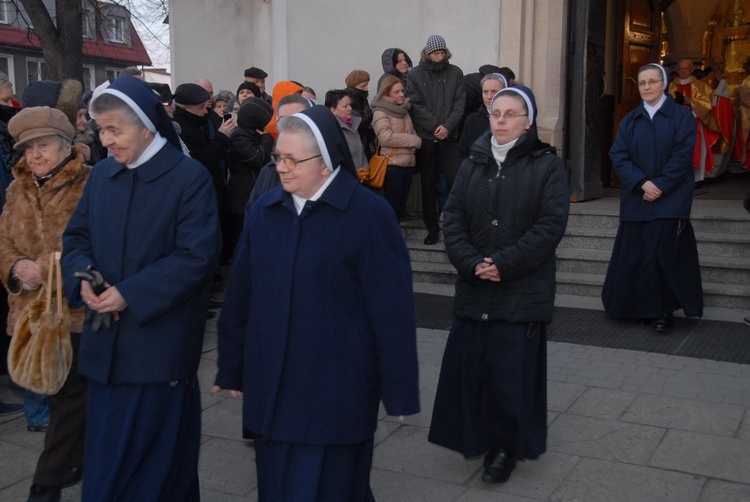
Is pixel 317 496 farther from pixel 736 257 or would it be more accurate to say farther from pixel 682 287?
pixel 736 257

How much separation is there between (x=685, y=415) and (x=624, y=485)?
3.60ft

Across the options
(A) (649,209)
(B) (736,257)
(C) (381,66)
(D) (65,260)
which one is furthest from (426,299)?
(D) (65,260)

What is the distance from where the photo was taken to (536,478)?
438 cm

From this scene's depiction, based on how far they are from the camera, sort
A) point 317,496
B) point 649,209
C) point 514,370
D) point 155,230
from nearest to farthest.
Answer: point 317,496 < point 155,230 < point 514,370 < point 649,209

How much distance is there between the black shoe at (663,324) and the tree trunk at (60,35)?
10305 millimetres

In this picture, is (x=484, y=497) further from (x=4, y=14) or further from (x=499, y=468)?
(x=4, y=14)

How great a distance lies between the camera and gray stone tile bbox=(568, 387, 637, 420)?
17.2 feet

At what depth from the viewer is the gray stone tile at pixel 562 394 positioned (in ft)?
17.8

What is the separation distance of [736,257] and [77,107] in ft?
19.1

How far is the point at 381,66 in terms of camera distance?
35.7 ft

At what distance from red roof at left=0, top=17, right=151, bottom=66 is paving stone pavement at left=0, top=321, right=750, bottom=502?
106 ft

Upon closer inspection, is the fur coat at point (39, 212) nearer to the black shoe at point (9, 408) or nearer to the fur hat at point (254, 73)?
the black shoe at point (9, 408)

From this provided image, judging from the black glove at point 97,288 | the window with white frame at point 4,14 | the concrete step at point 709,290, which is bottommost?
the concrete step at point 709,290

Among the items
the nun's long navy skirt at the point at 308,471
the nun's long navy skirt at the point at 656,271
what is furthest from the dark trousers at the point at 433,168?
the nun's long navy skirt at the point at 308,471
